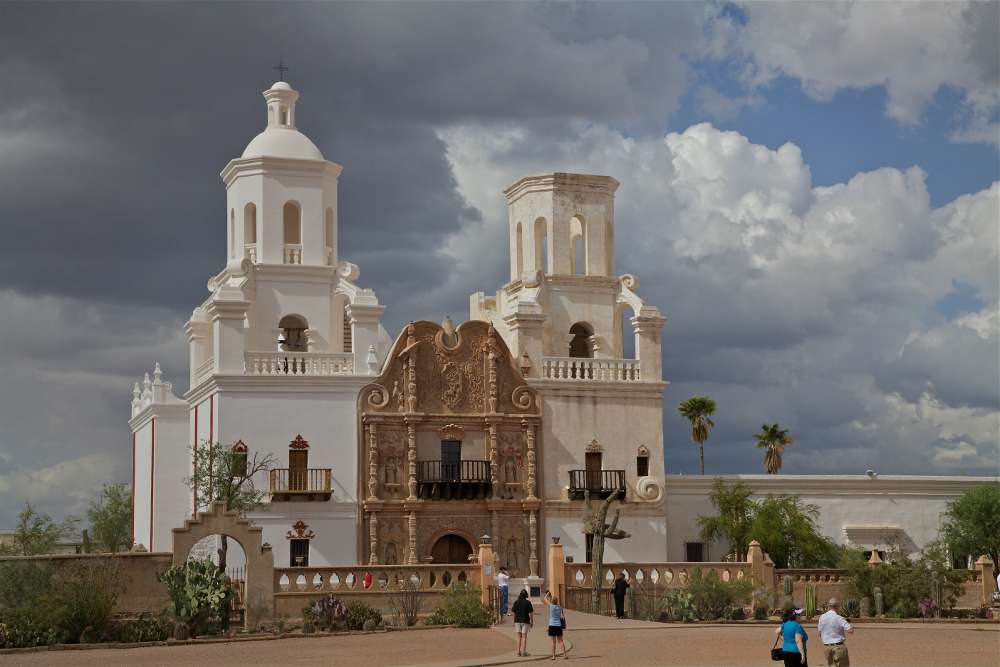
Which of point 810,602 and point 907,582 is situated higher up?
point 907,582

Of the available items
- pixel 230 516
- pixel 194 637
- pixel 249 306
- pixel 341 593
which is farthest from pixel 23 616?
pixel 249 306

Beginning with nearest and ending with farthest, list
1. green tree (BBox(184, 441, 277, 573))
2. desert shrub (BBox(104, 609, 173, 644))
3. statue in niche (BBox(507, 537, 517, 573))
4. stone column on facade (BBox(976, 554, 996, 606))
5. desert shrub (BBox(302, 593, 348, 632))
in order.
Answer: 1. desert shrub (BBox(104, 609, 173, 644))
2. desert shrub (BBox(302, 593, 348, 632))
3. green tree (BBox(184, 441, 277, 573))
4. stone column on facade (BBox(976, 554, 996, 606))
5. statue in niche (BBox(507, 537, 517, 573))

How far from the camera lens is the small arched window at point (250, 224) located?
5134 centimetres

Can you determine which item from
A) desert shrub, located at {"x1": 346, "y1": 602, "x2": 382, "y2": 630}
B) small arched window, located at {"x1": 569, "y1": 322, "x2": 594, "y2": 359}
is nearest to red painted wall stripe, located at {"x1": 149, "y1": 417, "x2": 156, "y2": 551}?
small arched window, located at {"x1": 569, "y1": 322, "x2": 594, "y2": 359}

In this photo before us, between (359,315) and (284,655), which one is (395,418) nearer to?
(359,315)

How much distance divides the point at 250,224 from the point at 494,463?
1165 cm

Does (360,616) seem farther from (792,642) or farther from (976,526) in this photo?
(976,526)

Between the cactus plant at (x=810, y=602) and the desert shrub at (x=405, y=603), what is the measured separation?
10942mm

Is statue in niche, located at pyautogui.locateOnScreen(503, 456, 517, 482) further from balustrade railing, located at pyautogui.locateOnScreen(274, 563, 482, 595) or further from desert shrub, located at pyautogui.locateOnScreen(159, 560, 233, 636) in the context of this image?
desert shrub, located at pyautogui.locateOnScreen(159, 560, 233, 636)

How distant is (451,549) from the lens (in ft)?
161

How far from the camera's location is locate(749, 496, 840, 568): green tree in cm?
5016

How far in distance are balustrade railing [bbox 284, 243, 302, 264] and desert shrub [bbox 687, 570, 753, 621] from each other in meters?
17.5

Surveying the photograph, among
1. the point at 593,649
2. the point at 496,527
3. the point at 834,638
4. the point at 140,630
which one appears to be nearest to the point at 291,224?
the point at 496,527

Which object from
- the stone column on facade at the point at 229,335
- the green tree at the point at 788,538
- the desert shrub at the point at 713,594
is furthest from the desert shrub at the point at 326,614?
the green tree at the point at 788,538
